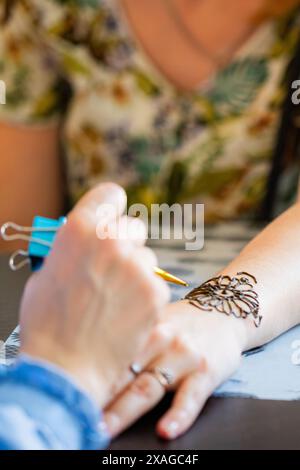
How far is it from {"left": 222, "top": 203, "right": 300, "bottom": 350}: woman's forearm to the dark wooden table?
11 centimetres

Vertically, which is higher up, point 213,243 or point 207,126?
point 207,126

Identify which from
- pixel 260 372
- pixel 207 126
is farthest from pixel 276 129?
pixel 260 372

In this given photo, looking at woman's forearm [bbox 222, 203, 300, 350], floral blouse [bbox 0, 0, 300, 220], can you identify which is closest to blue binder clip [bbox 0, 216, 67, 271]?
woman's forearm [bbox 222, 203, 300, 350]

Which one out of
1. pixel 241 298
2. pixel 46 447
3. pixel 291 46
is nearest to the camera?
pixel 46 447

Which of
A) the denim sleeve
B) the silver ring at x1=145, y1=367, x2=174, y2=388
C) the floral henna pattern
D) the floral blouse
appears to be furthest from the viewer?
the floral blouse

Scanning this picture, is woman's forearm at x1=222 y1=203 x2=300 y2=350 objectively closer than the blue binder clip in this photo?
No

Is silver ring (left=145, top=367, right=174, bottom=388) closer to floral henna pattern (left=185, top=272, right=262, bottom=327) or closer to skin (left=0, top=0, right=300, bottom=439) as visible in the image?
skin (left=0, top=0, right=300, bottom=439)


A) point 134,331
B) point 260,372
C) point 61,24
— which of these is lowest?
point 260,372

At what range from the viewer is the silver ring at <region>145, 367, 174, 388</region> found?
24.0 inches

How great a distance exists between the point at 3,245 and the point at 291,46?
2.25 feet

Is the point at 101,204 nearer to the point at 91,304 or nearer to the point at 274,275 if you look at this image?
the point at 91,304

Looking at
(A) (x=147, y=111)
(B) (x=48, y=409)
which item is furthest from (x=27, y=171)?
(B) (x=48, y=409)
